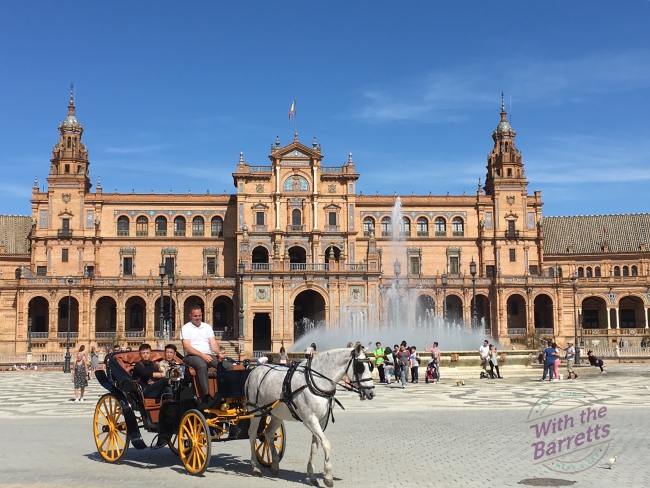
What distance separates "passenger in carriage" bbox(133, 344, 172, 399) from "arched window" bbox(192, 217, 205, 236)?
60.9 meters

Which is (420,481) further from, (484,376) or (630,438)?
(484,376)

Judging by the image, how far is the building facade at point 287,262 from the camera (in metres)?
64.9

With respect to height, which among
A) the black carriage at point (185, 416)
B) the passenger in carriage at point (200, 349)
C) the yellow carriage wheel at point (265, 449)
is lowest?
the yellow carriage wheel at point (265, 449)

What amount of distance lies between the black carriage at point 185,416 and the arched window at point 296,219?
186ft

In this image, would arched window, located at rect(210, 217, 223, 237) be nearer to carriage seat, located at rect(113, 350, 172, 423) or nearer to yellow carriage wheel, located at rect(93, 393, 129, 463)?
carriage seat, located at rect(113, 350, 172, 423)

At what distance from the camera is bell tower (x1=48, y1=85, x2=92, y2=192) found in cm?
7162

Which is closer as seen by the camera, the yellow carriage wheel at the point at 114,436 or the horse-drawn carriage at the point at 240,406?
the horse-drawn carriage at the point at 240,406

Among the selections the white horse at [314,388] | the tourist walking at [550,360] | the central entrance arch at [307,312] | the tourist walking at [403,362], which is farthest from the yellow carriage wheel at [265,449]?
the central entrance arch at [307,312]

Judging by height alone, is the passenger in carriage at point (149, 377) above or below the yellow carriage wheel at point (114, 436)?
above

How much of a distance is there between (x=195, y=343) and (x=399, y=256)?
62570mm

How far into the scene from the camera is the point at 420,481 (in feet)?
36.1

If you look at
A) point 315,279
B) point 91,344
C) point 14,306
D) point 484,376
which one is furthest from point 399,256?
point 484,376

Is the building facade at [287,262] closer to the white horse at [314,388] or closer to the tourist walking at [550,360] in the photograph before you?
the tourist walking at [550,360]

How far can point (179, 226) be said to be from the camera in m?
73.9
